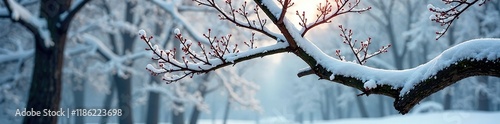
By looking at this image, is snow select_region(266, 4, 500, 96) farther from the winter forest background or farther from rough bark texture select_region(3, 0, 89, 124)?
rough bark texture select_region(3, 0, 89, 124)

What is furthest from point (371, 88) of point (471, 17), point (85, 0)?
point (471, 17)

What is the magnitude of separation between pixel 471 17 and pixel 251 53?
1977 cm

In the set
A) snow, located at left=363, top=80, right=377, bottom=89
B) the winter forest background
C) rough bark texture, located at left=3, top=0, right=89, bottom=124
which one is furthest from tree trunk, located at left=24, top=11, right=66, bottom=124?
snow, located at left=363, top=80, right=377, bottom=89

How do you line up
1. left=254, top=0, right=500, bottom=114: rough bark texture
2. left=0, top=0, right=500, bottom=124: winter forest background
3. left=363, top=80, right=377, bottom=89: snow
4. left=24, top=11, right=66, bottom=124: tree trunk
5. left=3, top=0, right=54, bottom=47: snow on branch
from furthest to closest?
left=0, top=0, right=500, bottom=124: winter forest background
left=24, top=11, right=66, bottom=124: tree trunk
left=3, top=0, right=54, bottom=47: snow on branch
left=363, top=80, right=377, bottom=89: snow
left=254, top=0, right=500, bottom=114: rough bark texture

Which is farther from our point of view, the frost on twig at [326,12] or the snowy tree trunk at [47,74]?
the snowy tree trunk at [47,74]

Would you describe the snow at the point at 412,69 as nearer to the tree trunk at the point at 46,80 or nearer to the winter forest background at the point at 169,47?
the winter forest background at the point at 169,47

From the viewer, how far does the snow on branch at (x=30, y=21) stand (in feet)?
21.4

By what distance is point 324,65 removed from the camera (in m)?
3.21

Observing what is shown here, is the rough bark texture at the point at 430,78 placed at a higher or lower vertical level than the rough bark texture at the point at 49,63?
lower

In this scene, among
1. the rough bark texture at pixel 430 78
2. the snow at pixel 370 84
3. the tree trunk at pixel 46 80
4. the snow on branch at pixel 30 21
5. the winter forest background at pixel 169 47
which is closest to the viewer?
the rough bark texture at pixel 430 78

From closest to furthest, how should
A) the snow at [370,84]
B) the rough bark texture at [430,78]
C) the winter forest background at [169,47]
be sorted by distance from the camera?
the rough bark texture at [430,78]
the snow at [370,84]
the winter forest background at [169,47]

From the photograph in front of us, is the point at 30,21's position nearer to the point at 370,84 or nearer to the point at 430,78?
the point at 370,84

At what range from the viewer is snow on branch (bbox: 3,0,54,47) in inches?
257

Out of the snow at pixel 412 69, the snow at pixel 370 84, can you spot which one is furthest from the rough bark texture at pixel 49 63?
the snow at pixel 370 84
